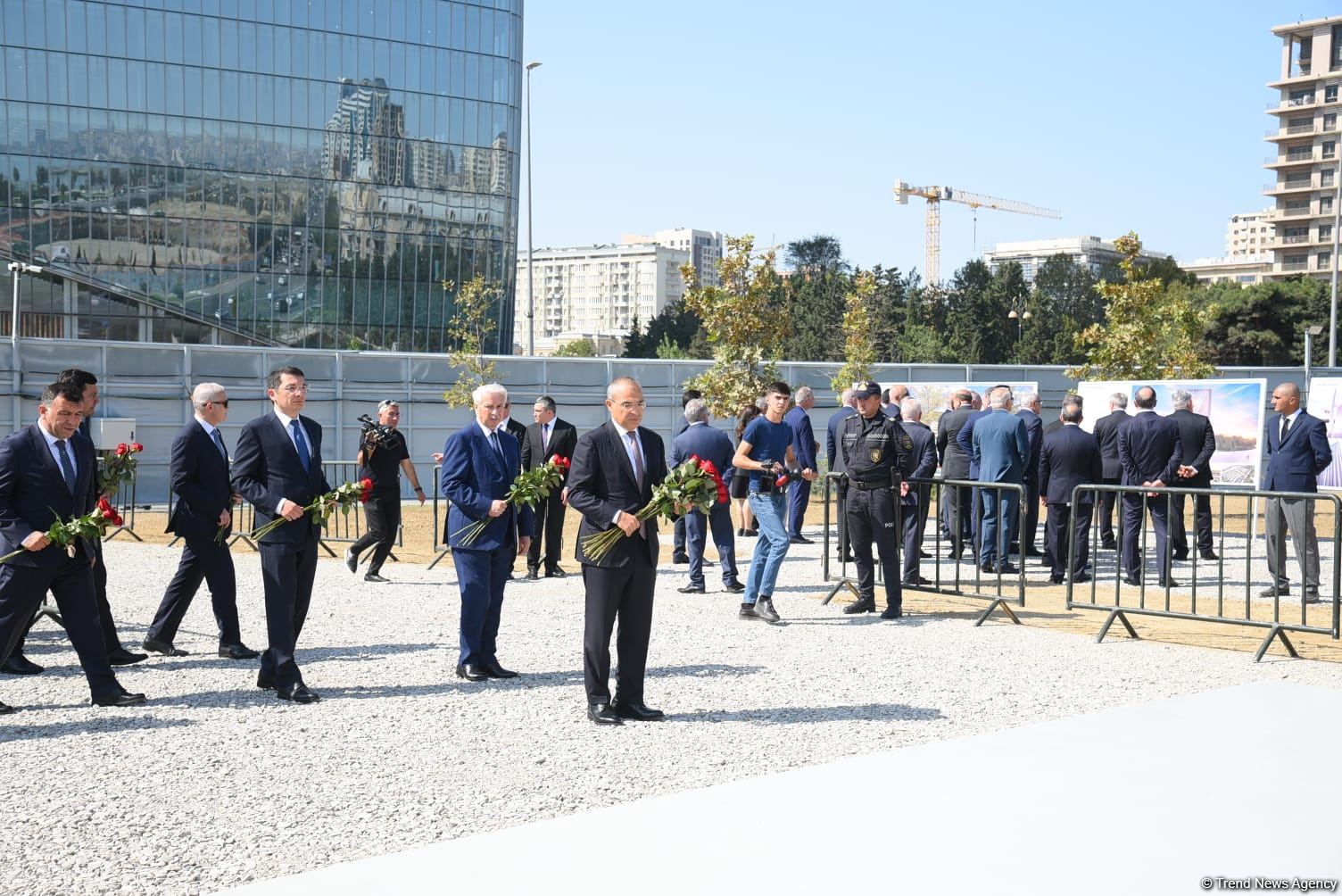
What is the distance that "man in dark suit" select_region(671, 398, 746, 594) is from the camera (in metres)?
12.1

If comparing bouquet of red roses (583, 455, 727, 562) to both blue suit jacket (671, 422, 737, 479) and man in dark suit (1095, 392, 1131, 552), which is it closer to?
blue suit jacket (671, 422, 737, 479)

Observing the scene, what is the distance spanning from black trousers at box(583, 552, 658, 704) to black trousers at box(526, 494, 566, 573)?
6.30 meters

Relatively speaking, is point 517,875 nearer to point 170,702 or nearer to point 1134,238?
point 170,702

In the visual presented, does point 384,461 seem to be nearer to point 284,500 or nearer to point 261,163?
point 284,500

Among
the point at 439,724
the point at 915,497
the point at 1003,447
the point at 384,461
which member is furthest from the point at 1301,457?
the point at 384,461

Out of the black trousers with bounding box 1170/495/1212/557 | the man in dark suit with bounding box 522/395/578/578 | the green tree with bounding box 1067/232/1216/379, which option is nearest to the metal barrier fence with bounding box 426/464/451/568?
the man in dark suit with bounding box 522/395/578/578

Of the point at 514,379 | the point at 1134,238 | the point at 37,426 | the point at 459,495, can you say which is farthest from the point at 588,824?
the point at 514,379

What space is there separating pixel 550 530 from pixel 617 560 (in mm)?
6864

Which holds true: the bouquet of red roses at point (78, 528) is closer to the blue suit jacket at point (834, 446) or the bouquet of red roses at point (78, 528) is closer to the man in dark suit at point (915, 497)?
the man in dark suit at point (915, 497)

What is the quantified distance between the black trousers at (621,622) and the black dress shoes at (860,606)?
432cm

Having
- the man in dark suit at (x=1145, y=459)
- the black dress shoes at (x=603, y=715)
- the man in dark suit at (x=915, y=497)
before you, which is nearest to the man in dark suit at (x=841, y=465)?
the man in dark suit at (x=915, y=497)

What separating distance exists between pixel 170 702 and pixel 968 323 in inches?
2828

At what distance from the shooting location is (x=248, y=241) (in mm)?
62000

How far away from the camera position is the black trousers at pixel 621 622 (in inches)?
276
